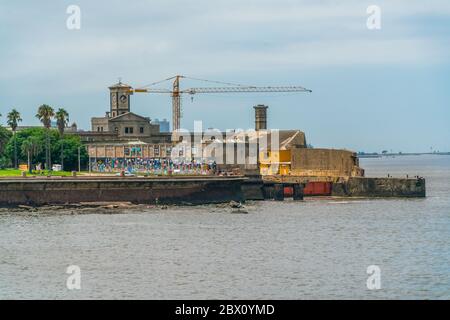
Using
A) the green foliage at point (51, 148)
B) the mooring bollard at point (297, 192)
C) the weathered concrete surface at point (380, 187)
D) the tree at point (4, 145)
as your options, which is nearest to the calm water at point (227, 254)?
the weathered concrete surface at point (380, 187)

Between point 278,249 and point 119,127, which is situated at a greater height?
point 119,127

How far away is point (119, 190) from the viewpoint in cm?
12181

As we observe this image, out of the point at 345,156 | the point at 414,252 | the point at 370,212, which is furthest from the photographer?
the point at 345,156

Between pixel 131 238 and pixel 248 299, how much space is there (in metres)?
28.9

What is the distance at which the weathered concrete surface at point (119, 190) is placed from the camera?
11831 centimetres

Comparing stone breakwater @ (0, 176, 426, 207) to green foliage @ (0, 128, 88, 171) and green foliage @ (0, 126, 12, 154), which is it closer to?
green foliage @ (0, 128, 88, 171)

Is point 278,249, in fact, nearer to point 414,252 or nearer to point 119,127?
point 414,252

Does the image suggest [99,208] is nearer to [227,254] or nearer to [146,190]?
[146,190]

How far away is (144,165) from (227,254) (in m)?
101

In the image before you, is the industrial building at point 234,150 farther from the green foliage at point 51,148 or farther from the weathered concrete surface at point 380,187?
the green foliage at point 51,148

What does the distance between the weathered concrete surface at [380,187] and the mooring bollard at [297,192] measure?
545 centimetres

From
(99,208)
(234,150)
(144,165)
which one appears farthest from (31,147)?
(99,208)
